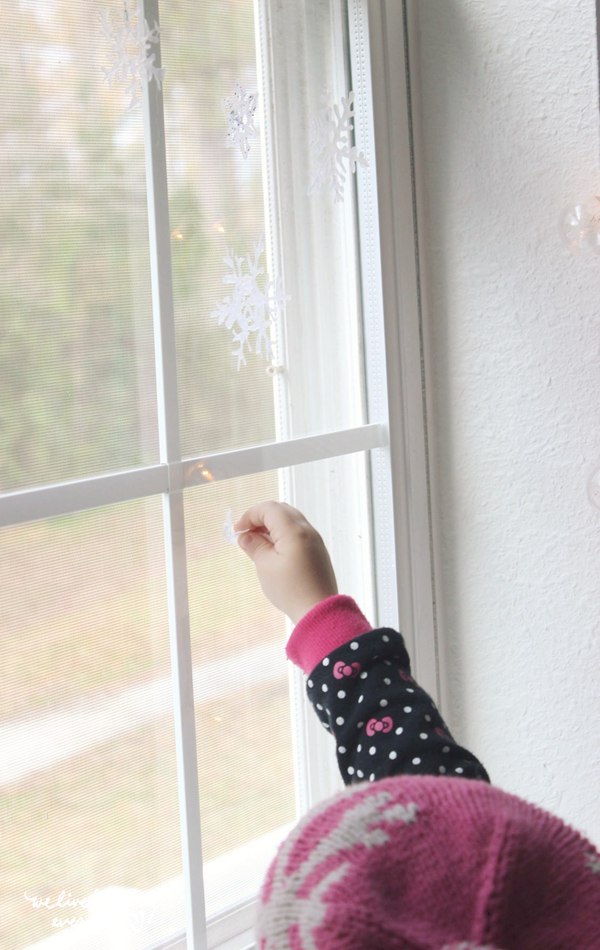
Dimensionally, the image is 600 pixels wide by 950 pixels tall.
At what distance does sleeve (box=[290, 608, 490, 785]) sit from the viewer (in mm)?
631

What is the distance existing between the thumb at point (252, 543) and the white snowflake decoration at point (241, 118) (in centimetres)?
35

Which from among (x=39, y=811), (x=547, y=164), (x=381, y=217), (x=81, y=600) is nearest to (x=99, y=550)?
(x=81, y=600)

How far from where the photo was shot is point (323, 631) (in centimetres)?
71

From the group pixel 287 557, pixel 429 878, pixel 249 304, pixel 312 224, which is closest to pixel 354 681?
pixel 287 557

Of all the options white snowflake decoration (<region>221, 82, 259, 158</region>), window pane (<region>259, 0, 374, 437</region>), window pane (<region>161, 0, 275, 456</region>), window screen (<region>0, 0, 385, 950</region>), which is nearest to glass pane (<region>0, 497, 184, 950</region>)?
window screen (<region>0, 0, 385, 950</region>)

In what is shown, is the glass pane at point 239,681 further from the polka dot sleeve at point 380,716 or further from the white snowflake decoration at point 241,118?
the white snowflake decoration at point 241,118

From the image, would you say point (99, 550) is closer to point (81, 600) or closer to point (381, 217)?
point (81, 600)

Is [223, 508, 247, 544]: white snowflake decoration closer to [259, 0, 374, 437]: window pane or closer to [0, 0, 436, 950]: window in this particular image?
[0, 0, 436, 950]: window

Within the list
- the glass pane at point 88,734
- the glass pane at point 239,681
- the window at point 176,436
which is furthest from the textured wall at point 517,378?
the glass pane at point 88,734

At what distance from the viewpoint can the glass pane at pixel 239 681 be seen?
2.59 ft

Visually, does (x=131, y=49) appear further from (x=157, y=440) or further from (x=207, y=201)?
(x=157, y=440)

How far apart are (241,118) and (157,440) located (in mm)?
307

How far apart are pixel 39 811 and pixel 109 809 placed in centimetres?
7

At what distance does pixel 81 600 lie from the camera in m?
0.69
